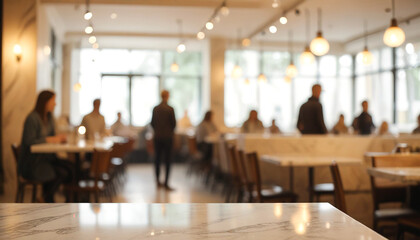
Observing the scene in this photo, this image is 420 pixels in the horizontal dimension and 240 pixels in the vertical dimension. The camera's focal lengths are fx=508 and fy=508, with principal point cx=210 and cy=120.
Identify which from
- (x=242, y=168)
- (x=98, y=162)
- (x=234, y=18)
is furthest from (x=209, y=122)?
(x=98, y=162)

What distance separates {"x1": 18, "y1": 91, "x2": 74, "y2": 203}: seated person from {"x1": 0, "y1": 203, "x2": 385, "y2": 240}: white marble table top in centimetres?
397

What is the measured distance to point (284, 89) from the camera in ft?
53.9

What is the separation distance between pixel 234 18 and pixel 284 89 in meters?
5.09

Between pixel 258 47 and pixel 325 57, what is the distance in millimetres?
2294

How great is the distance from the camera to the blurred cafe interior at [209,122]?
1.81m

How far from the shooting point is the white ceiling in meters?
10.2

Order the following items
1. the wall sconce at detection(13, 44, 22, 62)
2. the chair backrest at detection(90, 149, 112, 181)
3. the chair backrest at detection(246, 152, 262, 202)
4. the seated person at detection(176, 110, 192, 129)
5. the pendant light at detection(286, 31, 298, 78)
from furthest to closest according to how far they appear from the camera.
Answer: the seated person at detection(176, 110, 192, 129) → the pendant light at detection(286, 31, 298, 78) → the wall sconce at detection(13, 44, 22, 62) → the chair backrest at detection(90, 149, 112, 181) → the chair backrest at detection(246, 152, 262, 202)

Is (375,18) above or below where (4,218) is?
above

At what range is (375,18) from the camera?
11773mm

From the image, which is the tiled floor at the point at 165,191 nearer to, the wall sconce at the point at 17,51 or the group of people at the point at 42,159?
the group of people at the point at 42,159

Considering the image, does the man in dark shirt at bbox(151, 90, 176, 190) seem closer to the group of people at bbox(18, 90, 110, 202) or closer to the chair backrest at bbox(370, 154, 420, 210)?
the group of people at bbox(18, 90, 110, 202)

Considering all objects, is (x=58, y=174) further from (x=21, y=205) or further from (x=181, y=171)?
(x=181, y=171)

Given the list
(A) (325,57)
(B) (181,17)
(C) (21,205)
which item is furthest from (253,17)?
(C) (21,205)

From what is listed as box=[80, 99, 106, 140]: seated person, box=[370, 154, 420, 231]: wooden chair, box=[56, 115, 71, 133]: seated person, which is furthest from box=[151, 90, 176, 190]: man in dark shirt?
box=[370, 154, 420, 231]: wooden chair
